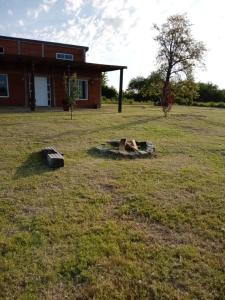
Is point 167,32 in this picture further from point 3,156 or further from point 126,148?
point 3,156

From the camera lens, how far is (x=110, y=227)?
399 cm

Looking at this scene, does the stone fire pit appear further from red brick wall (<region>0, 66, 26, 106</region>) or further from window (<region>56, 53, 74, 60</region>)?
window (<region>56, 53, 74, 60</region>)

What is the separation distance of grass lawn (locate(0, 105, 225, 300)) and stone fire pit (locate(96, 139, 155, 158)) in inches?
14.2

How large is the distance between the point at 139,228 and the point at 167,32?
88.9 feet

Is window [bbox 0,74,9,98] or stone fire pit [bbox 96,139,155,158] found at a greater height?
window [bbox 0,74,9,98]

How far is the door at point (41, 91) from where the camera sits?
2025 cm

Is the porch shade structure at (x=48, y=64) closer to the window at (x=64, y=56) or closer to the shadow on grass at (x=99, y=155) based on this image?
the window at (x=64, y=56)

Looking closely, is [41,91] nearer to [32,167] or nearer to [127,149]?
[127,149]

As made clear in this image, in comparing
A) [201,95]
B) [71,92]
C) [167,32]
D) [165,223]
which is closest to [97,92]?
[71,92]

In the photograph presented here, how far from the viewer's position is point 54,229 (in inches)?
153

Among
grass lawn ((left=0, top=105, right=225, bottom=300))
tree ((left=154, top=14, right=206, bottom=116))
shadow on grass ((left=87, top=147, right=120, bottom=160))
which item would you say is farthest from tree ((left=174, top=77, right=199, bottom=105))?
shadow on grass ((left=87, top=147, right=120, bottom=160))

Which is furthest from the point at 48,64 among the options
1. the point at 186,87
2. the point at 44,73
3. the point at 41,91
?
the point at 186,87

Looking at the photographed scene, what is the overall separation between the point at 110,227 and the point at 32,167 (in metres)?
2.94

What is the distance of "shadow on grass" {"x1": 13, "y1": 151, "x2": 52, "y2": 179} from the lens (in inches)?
235
